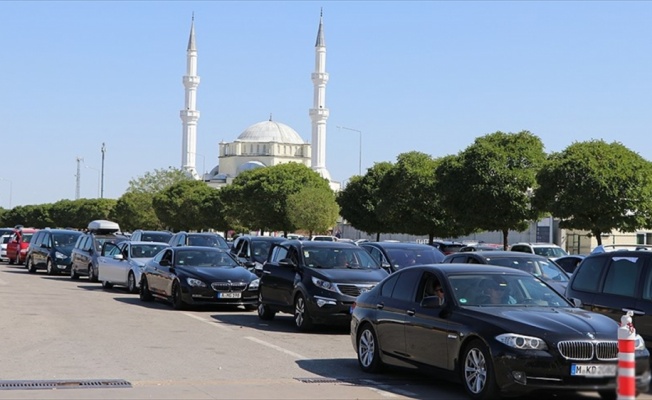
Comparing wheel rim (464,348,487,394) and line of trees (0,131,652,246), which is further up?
line of trees (0,131,652,246)

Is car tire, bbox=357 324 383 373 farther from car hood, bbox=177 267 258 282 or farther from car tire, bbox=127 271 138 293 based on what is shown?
car tire, bbox=127 271 138 293

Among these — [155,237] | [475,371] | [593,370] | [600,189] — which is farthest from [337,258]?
[600,189]

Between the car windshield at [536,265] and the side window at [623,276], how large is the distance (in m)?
5.20

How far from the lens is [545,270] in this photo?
60.0 feet

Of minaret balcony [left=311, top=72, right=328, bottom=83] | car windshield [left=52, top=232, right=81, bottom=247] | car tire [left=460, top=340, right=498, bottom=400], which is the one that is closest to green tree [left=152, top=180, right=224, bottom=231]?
minaret balcony [left=311, top=72, right=328, bottom=83]

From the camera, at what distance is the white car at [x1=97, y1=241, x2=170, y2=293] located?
27.9 m

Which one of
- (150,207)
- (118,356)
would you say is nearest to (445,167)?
(118,356)

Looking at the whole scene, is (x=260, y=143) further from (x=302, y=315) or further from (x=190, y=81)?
(x=302, y=315)

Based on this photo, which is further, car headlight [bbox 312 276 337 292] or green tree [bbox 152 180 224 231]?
green tree [bbox 152 180 224 231]

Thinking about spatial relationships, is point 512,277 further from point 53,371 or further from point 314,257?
point 314,257

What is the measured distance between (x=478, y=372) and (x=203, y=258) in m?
13.5

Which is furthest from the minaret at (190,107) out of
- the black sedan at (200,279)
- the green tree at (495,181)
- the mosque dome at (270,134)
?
the black sedan at (200,279)

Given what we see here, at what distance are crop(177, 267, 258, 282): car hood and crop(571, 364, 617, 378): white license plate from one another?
12737 millimetres

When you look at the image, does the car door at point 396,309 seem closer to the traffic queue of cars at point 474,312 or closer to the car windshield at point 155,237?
the traffic queue of cars at point 474,312
